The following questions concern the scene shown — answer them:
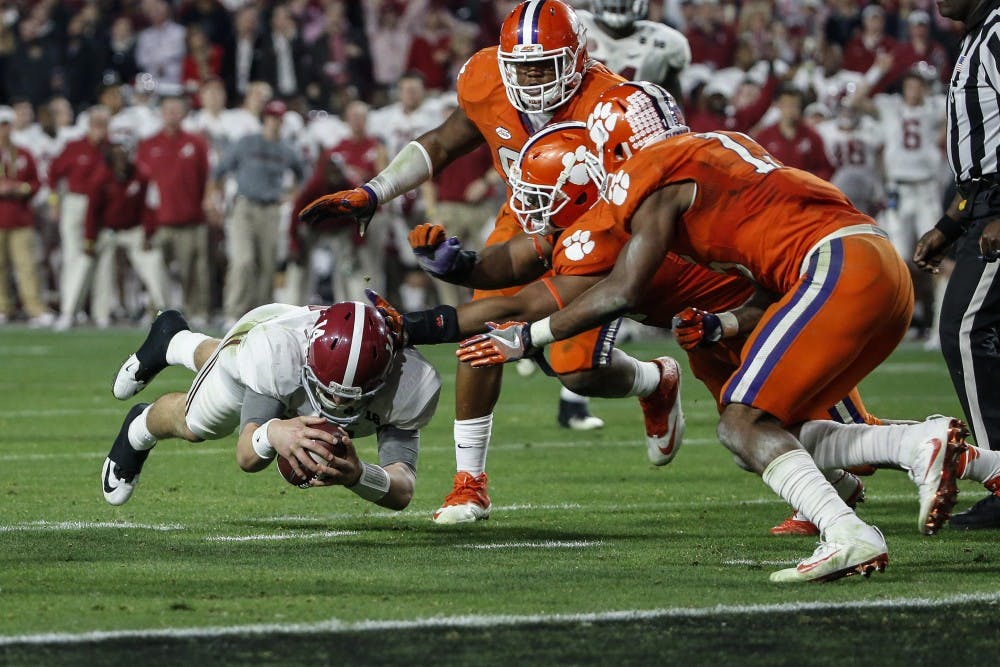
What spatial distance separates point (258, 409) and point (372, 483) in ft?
1.42

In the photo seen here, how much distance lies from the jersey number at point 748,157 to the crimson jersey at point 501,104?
3.30ft

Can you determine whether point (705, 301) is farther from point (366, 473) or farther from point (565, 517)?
point (366, 473)

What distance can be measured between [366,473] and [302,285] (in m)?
10.9

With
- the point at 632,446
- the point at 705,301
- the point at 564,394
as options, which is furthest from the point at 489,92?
the point at 564,394

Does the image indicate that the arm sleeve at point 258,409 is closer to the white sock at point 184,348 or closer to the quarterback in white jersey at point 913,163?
the white sock at point 184,348

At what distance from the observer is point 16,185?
16359 mm

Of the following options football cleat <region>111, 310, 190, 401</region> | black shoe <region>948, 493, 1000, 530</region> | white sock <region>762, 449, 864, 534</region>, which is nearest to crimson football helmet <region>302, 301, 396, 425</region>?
white sock <region>762, 449, 864, 534</region>

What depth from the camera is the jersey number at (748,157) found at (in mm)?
4891

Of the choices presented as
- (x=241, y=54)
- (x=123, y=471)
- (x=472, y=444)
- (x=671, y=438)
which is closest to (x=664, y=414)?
(x=671, y=438)

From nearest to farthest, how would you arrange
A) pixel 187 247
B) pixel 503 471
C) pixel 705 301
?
pixel 705 301 < pixel 503 471 < pixel 187 247

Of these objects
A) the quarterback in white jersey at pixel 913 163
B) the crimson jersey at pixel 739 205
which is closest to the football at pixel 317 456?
the crimson jersey at pixel 739 205

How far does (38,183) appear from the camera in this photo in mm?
16641

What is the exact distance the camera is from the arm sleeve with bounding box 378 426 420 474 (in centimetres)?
547

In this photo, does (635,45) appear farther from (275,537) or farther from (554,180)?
(275,537)
